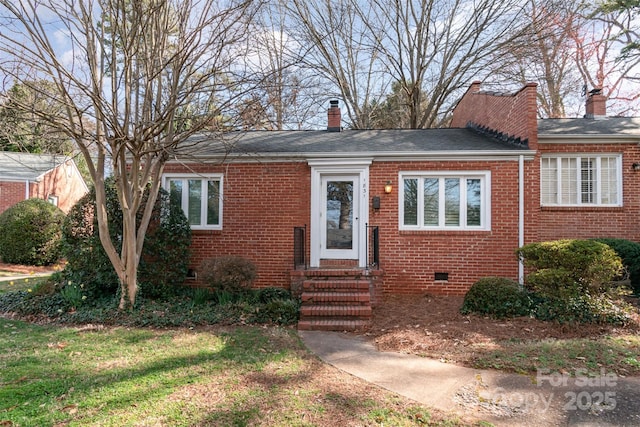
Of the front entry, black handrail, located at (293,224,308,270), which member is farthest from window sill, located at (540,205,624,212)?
black handrail, located at (293,224,308,270)

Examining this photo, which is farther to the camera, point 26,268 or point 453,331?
point 26,268

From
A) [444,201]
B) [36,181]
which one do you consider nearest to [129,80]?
[444,201]

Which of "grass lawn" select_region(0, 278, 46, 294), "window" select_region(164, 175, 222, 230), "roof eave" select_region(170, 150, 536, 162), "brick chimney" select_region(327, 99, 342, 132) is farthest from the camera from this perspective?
"brick chimney" select_region(327, 99, 342, 132)

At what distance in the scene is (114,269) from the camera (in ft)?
22.5

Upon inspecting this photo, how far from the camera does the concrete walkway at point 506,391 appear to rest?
3.01m

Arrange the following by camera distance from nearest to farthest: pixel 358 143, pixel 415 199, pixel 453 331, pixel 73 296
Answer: pixel 453 331 → pixel 73 296 → pixel 415 199 → pixel 358 143

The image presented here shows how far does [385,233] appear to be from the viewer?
785cm

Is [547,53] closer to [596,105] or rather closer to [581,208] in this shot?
[596,105]

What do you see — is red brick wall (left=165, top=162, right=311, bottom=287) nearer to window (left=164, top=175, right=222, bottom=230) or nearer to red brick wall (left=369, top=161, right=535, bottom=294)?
window (left=164, top=175, right=222, bottom=230)

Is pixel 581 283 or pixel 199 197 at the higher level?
pixel 199 197

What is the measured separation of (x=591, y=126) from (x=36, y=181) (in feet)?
73.9

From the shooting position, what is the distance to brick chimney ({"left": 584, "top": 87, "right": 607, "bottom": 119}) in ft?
36.3

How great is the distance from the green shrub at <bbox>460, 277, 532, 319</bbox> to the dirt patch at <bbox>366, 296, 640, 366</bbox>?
194 mm

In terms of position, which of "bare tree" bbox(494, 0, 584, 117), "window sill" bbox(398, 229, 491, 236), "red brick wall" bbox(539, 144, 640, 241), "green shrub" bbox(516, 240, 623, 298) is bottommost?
"green shrub" bbox(516, 240, 623, 298)
